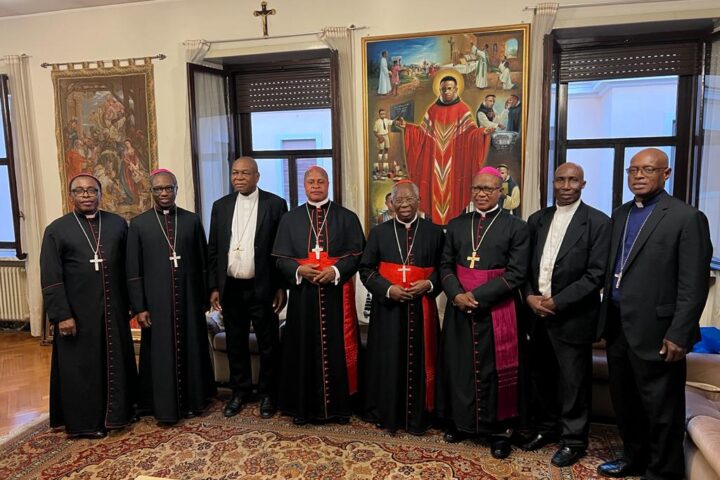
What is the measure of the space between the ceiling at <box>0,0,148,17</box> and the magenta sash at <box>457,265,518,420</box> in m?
4.16

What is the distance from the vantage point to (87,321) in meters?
3.00

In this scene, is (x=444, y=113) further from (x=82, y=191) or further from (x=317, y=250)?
(x=82, y=191)

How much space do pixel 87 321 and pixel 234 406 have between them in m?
1.05

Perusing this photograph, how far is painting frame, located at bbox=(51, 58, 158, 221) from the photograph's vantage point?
481 cm

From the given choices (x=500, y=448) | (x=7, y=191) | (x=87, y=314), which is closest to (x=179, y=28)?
(x=7, y=191)

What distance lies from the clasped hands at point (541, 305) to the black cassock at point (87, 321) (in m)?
2.40

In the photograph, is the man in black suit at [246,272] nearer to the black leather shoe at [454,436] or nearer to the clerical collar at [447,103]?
the black leather shoe at [454,436]

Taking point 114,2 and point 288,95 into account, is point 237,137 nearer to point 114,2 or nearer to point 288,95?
point 288,95

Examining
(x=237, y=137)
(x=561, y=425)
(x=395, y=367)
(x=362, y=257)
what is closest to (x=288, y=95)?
(x=237, y=137)

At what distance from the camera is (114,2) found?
15.5ft

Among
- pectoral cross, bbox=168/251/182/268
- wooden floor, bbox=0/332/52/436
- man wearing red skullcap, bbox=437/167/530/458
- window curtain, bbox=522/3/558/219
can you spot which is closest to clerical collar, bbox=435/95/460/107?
window curtain, bbox=522/3/558/219

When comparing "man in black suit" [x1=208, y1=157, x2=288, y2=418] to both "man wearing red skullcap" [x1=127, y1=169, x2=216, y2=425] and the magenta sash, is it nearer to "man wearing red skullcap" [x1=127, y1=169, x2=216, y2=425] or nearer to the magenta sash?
"man wearing red skullcap" [x1=127, y1=169, x2=216, y2=425]

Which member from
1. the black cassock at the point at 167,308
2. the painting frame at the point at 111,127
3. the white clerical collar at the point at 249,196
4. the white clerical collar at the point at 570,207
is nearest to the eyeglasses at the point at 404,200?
the white clerical collar at the point at 570,207

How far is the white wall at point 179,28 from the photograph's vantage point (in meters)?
4.08
